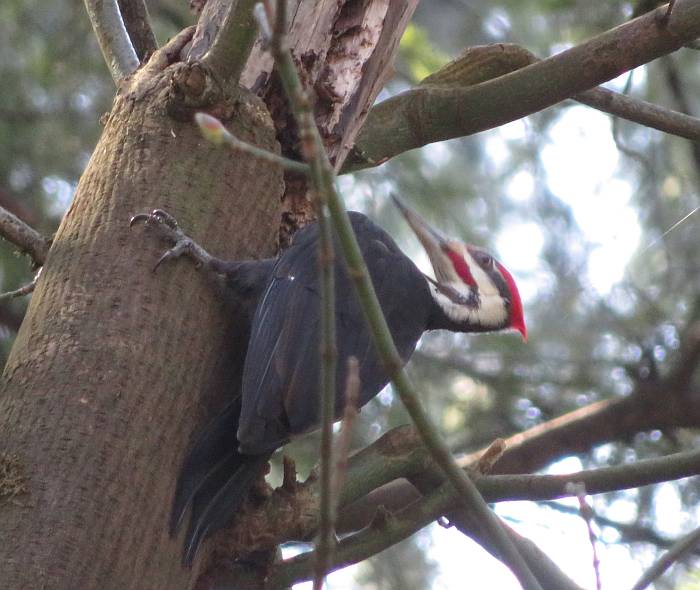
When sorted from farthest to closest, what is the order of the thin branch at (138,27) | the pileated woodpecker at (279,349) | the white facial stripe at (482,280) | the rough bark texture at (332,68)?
the white facial stripe at (482,280), the thin branch at (138,27), the rough bark texture at (332,68), the pileated woodpecker at (279,349)

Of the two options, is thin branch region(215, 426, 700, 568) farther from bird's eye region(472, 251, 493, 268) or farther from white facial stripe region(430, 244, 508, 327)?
bird's eye region(472, 251, 493, 268)

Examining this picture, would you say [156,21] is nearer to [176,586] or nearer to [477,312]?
[477,312]

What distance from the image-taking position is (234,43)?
6.32ft

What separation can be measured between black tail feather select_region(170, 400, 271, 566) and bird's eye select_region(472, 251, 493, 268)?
1.22 meters

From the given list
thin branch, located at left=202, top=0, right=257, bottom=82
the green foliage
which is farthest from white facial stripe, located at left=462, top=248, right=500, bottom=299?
thin branch, located at left=202, top=0, right=257, bottom=82

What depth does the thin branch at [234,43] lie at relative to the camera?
1.84 m

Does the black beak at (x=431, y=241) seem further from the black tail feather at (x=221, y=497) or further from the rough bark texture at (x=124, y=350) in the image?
the black tail feather at (x=221, y=497)

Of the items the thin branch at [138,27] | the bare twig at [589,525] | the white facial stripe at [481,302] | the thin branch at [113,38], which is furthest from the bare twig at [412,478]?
the thin branch at [138,27]

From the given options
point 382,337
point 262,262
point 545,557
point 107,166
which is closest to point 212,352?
point 262,262

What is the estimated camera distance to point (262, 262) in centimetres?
216

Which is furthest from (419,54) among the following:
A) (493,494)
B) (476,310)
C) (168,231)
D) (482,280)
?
(493,494)

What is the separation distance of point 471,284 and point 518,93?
90 cm

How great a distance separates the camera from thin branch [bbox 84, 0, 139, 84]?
7.40ft

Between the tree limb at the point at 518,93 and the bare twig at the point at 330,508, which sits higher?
the tree limb at the point at 518,93
